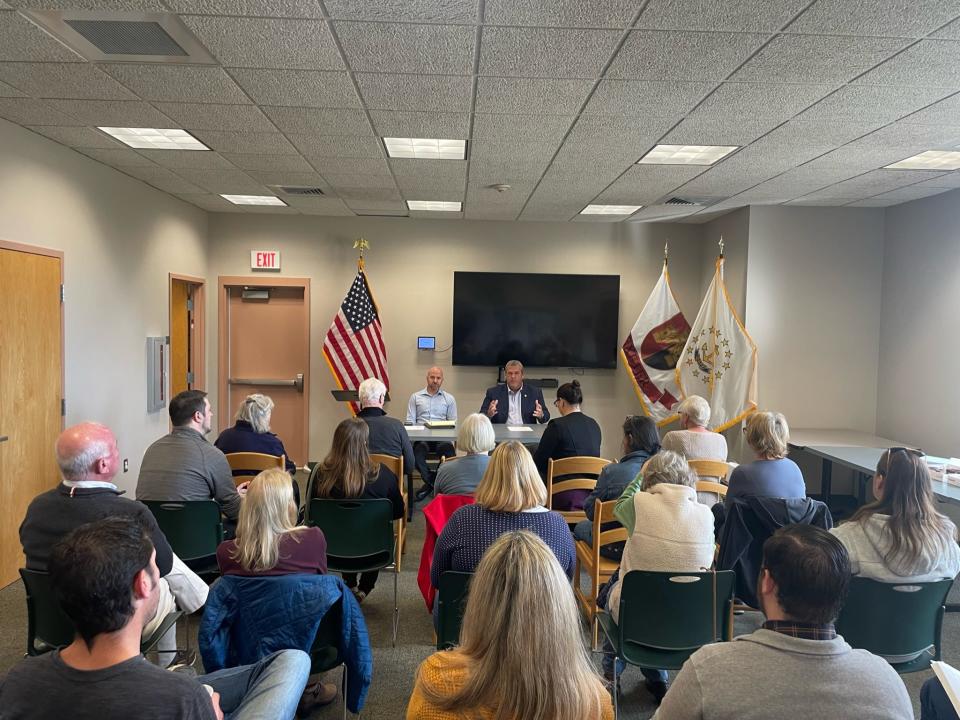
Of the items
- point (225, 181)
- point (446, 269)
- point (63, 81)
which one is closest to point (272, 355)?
point (446, 269)

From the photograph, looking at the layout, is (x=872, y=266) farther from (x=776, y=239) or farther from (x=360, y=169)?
(x=360, y=169)

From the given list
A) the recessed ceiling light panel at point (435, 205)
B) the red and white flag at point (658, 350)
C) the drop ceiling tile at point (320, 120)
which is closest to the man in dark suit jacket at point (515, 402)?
the red and white flag at point (658, 350)

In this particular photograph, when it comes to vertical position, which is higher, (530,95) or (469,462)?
(530,95)

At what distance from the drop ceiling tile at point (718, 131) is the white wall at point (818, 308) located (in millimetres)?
2586

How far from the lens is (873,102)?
3.49 m

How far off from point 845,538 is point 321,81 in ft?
10.2

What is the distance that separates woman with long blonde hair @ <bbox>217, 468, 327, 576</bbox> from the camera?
2352 mm

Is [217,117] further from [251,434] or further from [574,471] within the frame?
[574,471]

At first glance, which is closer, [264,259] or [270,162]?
[270,162]

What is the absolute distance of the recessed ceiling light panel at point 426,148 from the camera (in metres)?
4.57

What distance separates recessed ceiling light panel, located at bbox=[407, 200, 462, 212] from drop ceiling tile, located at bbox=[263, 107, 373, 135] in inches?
101

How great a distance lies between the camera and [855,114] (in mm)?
3699

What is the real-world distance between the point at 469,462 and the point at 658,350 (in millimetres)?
4311

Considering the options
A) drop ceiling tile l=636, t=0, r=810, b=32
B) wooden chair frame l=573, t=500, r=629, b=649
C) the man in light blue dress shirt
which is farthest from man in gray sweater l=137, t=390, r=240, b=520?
the man in light blue dress shirt
